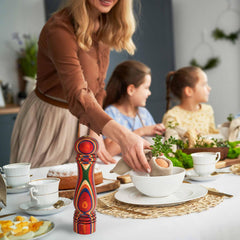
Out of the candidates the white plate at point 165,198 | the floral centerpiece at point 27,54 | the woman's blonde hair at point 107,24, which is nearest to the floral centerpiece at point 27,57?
the floral centerpiece at point 27,54

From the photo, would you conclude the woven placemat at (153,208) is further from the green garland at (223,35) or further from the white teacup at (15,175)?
the green garland at (223,35)

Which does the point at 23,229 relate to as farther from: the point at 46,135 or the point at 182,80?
the point at 182,80

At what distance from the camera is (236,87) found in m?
4.25

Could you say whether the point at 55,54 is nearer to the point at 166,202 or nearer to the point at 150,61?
the point at 166,202

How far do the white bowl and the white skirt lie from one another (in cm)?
87

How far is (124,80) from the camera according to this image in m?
2.51

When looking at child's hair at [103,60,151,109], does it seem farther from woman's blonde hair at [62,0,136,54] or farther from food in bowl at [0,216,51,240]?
food in bowl at [0,216,51,240]

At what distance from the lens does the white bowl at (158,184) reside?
87cm

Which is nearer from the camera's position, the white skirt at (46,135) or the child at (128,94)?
the white skirt at (46,135)

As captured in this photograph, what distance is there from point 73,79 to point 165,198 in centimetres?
62

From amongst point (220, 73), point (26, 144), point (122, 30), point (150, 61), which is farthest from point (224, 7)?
point (26, 144)

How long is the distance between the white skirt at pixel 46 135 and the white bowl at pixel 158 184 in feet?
2.86

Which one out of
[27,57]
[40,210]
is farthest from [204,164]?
[27,57]

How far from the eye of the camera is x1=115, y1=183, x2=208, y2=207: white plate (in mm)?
858
